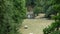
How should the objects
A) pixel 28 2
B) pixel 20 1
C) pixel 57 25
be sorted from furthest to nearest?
pixel 28 2 → pixel 20 1 → pixel 57 25

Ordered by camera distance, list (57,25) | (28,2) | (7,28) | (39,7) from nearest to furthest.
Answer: (57,25) → (7,28) → (39,7) → (28,2)

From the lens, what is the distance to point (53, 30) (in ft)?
20.9

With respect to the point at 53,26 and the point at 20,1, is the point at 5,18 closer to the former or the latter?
the point at 53,26

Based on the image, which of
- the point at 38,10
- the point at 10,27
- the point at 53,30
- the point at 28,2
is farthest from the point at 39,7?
the point at 53,30

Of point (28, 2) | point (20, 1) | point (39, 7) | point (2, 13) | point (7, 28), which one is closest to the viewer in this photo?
point (2, 13)

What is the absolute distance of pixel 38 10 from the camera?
32.2 meters

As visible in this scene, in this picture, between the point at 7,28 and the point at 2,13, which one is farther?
the point at 7,28

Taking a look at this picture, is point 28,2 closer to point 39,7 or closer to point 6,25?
point 39,7

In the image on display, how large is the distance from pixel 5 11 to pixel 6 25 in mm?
691

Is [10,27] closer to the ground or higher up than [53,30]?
closer to the ground

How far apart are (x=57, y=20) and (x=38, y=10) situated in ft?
85.1

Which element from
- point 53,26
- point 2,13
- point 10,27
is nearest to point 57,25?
point 53,26

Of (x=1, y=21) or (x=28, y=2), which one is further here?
(x=28, y=2)

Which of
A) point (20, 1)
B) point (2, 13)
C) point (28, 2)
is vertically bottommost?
point (28, 2)
